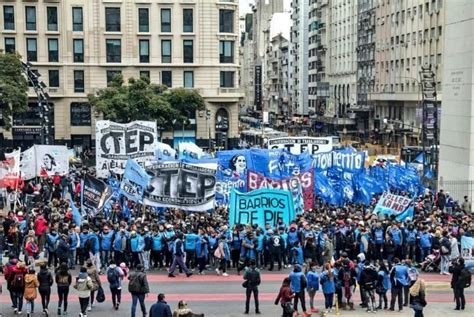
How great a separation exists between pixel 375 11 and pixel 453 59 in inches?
2112

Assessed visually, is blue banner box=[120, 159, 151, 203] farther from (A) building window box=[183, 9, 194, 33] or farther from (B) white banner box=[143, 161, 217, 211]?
(A) building window box=[183, 9, 194, 33]

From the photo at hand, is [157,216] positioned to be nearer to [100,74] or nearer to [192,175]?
[192,175]

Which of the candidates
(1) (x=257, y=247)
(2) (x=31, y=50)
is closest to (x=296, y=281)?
(1) (x=257, y=247)

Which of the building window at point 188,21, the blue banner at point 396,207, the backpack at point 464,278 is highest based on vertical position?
the building window at point 188,21

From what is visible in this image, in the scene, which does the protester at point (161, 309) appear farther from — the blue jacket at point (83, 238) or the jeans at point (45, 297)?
the blue jacket at point (83, 238)

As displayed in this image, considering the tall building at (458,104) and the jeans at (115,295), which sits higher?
the tall building at (458,104)

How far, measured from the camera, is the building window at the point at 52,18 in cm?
7125

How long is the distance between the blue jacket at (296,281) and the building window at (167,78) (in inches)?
2193

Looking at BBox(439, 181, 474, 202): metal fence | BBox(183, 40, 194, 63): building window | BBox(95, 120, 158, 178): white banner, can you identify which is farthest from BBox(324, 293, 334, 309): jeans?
BBox(183, 40, 194, 63): building window

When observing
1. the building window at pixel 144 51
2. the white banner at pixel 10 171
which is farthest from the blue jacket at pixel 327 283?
the building window at pixel 144 51

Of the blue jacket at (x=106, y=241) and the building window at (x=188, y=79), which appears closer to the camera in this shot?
the blue jacket at (x=106, y=241)

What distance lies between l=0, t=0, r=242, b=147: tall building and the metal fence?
36.7 m

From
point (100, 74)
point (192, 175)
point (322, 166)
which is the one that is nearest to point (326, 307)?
point (192, 175)

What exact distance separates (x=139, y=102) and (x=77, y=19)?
13.8m
